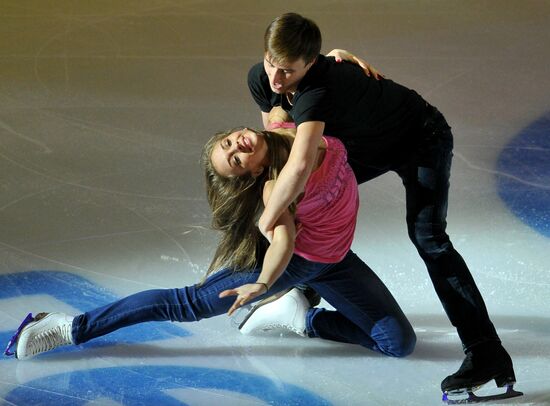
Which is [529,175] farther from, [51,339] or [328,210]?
[51,339]

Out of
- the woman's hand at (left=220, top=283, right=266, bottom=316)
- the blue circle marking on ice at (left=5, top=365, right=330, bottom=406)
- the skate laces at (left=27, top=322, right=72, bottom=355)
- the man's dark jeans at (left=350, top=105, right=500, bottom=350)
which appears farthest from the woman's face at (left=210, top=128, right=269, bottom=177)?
the skate laces at (left=27, top=322, right=72, bottom=355)

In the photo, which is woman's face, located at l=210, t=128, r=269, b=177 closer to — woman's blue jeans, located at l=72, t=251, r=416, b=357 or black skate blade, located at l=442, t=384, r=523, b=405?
woman's blue jeans, located at l=72, t=251, r=416, b=357

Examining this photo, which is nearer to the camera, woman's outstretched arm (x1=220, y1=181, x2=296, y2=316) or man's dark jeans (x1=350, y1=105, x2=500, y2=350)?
woman's outstretched arm (x1=220, y1=181, x2=296, y2=316)

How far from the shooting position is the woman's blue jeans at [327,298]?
2.57 m

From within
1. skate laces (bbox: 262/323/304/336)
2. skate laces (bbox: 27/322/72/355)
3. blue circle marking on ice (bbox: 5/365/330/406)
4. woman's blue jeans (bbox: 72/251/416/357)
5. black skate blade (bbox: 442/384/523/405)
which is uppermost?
woman's blue jeans (bbox: 72/251/416/357)

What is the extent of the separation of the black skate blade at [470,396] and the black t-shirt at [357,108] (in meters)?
0.63

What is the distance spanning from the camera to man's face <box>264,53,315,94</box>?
226 cm

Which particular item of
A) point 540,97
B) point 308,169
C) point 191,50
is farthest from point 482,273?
point 191,50

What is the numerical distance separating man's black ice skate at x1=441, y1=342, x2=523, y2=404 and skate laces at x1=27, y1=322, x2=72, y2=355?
40.2 inches

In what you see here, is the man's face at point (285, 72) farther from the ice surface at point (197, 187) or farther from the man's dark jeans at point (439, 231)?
the ice surface at point (197, 187)

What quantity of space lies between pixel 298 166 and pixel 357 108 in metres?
0.31

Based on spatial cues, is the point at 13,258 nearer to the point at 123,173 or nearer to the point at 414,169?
the point at 123,173

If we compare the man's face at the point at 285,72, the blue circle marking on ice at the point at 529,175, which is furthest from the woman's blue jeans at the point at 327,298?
the blue circle marking on ice at the point at 529,175

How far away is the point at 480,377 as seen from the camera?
7.96 ft
